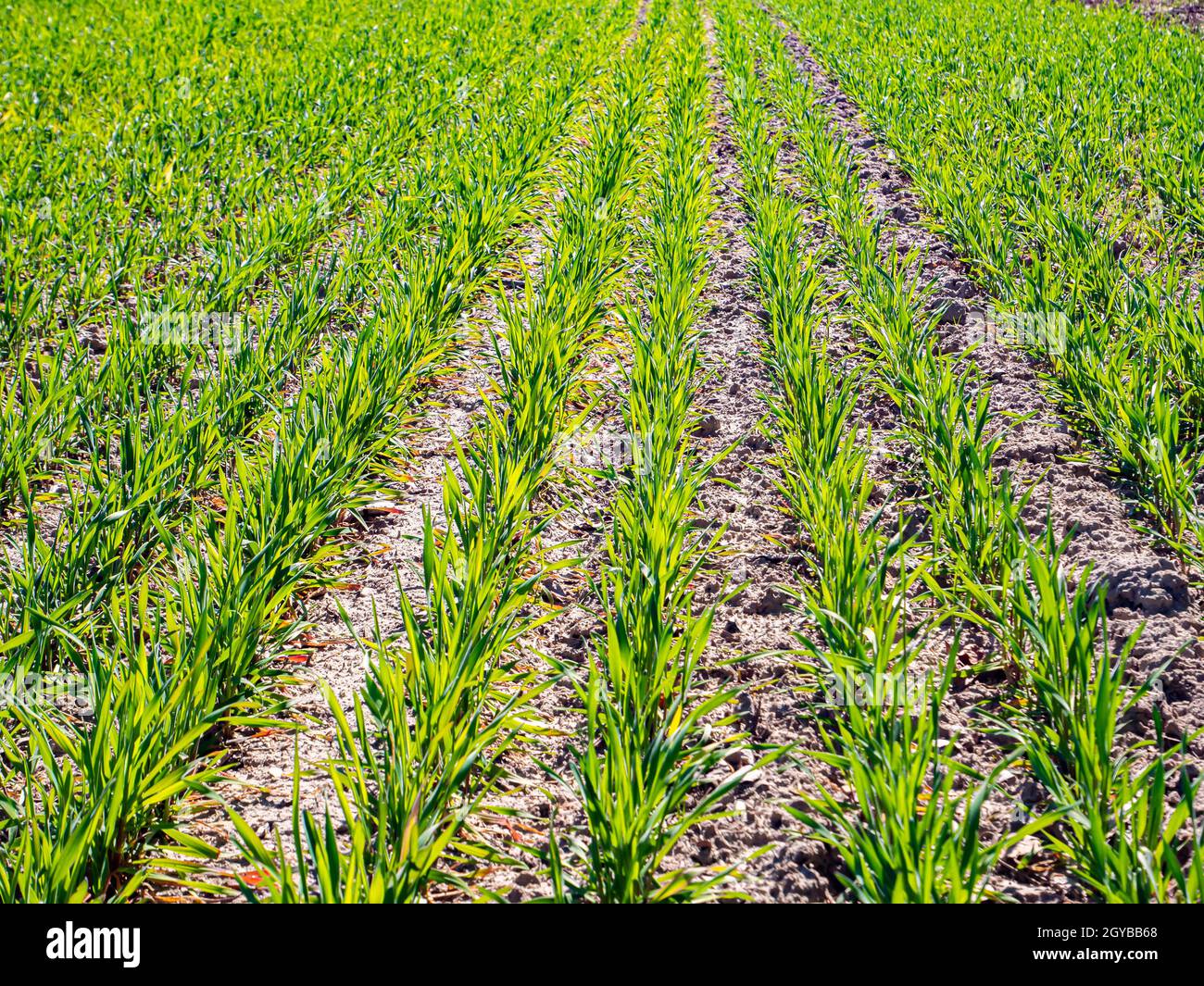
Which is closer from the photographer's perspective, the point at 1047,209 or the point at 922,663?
the point at 922,663

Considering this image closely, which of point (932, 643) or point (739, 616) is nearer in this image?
point (932, 643)

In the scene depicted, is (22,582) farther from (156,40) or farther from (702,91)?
(156,40)

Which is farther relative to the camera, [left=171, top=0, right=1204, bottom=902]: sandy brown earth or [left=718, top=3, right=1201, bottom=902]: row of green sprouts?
[left=171, top=0, right=1204, bottom=902]: sandy brown earth

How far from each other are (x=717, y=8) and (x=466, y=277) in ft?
42.7

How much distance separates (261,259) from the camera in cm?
390

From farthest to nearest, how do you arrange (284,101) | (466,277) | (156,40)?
(156,40), (284,101), (466,277)

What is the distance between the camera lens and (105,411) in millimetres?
3049

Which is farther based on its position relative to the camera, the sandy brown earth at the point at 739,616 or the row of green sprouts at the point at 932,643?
the sandy brown earth at the point at 739,616

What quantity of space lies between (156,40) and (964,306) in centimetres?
925

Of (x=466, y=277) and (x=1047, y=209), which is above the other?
(x=1047, y=209)
